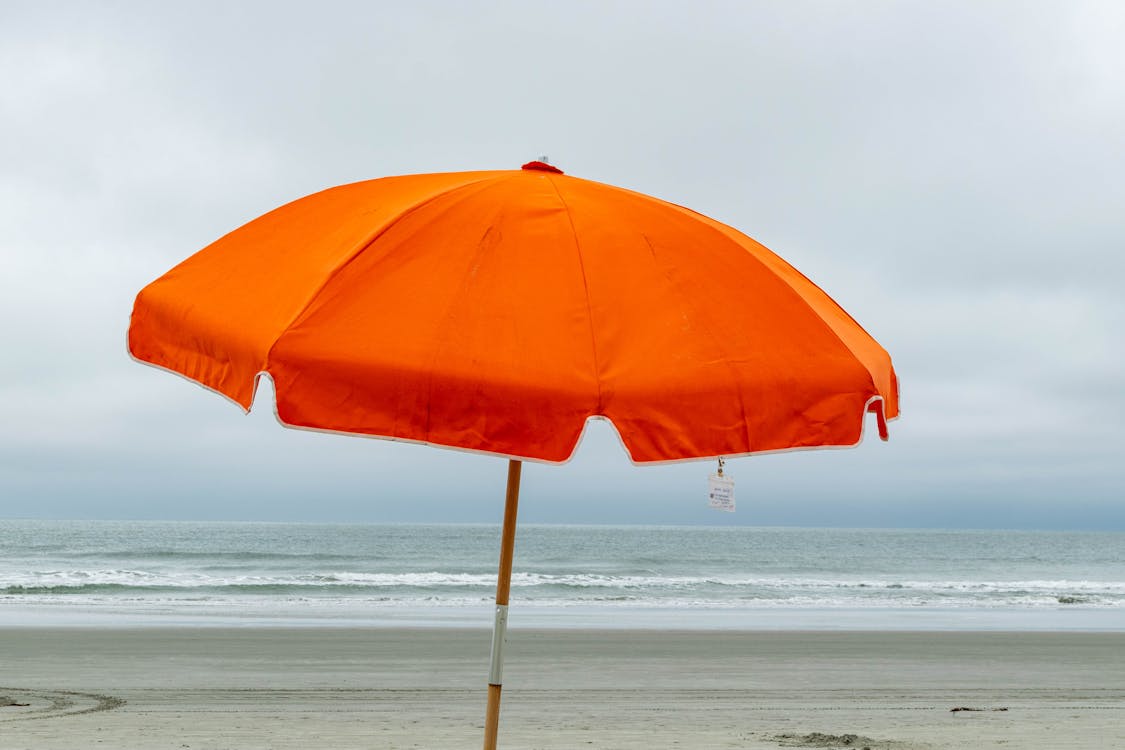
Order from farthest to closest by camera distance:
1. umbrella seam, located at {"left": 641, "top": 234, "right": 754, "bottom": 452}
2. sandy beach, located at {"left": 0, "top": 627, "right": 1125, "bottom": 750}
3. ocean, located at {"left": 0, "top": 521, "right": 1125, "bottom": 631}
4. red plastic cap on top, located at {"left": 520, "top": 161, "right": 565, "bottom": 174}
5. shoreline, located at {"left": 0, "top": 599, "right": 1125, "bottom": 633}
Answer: ocean, located at {"left": 0, "top": 521, "right": 1125, "bottom": 631} < shoreline, located at {"left": 0, "top": 599, "right": 1125, "bottom": 633} < sandy beach, located at {"left": 0, "top": 627, "right": 1125, "bottom": 750} < red plastic cap on top, located at {"left": 520, "top": 161, "right": 565, "bottom": 174} < umbrella seam, located at {"left": 641, "top": 234, "right": 754, "bottom": 452}

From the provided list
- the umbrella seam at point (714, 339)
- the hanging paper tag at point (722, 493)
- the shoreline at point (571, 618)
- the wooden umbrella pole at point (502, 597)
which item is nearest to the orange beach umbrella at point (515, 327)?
the umbrella seam at point (714, 339)

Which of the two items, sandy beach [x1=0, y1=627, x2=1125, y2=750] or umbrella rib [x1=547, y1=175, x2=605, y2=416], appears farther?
sandy beach [x1=0, y1=627, x2=1125, y2=750]

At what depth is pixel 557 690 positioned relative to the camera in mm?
11258

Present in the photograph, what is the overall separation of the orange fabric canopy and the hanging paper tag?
207 millimetres

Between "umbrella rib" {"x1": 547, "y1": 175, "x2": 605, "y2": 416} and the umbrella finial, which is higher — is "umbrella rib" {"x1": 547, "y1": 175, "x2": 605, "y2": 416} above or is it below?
below

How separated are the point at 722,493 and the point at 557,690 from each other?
8.79 metres

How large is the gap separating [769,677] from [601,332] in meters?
10.8

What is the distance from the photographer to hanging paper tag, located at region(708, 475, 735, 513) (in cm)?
296

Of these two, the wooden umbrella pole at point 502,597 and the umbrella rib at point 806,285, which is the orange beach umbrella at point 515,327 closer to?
the umbrella rib at point 806,285

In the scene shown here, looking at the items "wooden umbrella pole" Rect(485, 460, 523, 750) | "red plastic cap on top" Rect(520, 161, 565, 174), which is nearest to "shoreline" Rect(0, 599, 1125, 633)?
"wooden umbrella pole" Rect(485, 460, 523, 750)

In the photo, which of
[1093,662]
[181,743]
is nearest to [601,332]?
[181,743]

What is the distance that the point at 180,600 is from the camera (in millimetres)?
25531

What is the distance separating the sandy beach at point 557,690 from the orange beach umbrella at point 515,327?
18.8 feet

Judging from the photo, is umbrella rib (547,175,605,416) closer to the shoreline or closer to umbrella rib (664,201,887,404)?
umbrella rib (664,201,887,404)
